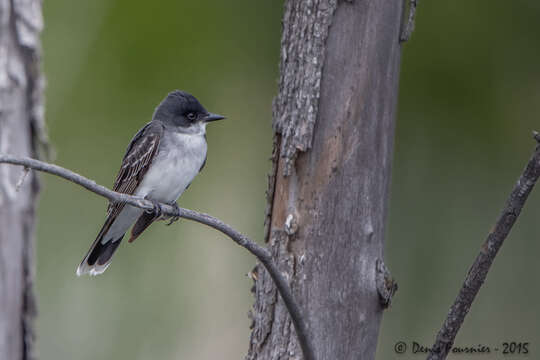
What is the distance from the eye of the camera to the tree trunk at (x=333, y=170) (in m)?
2.73

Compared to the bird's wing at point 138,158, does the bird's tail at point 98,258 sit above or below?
below

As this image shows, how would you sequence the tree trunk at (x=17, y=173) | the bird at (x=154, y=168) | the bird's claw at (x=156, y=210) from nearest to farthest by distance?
1. the tree trunk at (x=17, y=173)
2. the bird's claw at (x=156, y=210)
3. the bird at (x=154, y=168)

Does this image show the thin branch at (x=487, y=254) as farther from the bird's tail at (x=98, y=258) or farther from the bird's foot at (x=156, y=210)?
the bird's tail at (x=98, y=258)

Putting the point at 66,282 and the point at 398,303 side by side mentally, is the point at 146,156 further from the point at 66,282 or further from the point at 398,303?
the point at 398,303

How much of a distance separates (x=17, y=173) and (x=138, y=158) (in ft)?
3.09

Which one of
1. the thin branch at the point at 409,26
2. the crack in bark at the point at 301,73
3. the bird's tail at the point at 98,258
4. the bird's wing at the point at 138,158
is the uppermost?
the thin branch at the point at 409,26

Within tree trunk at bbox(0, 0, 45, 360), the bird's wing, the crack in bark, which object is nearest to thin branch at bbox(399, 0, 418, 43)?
the crack in bark

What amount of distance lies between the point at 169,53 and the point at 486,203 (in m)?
2.32

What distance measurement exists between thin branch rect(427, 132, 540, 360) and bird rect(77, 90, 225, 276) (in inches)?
85.2

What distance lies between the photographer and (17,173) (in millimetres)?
3359

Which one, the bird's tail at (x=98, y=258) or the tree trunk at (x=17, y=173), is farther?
the bird's tail at (x=98, y=258)

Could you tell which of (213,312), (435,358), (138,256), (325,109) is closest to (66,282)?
(138,256)

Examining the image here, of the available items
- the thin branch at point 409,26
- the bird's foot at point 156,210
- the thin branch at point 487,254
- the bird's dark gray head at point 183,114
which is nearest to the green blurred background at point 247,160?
the bird's dark gray head at point 183,114

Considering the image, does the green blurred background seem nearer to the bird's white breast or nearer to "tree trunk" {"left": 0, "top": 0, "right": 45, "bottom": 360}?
the bird's white breast
